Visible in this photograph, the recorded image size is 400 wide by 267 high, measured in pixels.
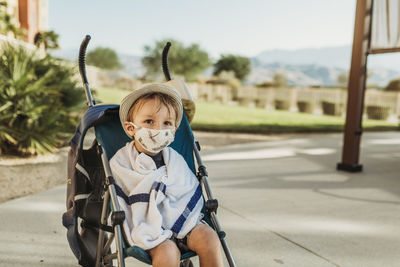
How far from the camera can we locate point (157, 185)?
6.79ft

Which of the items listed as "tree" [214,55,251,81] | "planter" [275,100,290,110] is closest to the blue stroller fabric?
"planter" [275,100,290,110]

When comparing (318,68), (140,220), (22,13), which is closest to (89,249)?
(140,220)

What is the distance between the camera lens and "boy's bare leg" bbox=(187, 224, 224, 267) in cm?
191

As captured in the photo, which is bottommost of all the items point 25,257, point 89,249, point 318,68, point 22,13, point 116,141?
point 25,257

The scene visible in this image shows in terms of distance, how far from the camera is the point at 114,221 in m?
1.89

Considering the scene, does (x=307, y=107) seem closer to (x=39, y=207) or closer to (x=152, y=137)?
(x=39, y=207)

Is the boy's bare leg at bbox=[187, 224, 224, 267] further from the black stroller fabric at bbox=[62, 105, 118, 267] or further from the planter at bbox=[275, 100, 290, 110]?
the planter at bbox=[275, 100, 290, 110]

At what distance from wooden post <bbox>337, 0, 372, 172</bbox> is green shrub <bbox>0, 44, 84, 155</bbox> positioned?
4.51m

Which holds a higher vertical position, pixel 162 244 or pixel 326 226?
pixel 162 244

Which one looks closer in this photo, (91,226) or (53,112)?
(91,226)

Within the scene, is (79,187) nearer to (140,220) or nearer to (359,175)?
(140,220)

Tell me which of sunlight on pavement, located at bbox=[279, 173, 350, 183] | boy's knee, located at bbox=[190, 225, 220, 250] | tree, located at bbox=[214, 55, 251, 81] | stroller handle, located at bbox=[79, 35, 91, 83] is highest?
tree, located at bbox=[214, 55, 251, 81]

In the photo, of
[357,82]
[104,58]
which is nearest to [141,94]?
[357,82]

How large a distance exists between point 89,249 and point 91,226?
0.14 m
